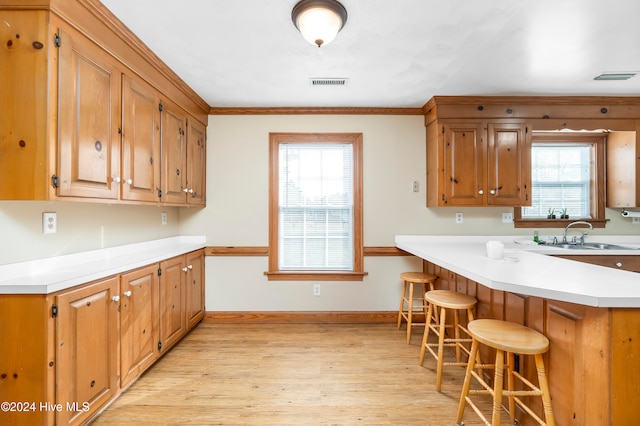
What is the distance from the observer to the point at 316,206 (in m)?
3.34

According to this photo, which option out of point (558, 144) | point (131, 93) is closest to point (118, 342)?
point (131, 93)

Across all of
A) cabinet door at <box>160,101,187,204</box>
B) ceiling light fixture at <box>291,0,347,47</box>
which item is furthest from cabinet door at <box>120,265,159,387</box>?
ceiling light fixture at <box>291,0,347,47</box>

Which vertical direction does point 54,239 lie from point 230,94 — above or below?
below

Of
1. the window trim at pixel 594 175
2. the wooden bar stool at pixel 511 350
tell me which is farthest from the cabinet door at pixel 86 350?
the window trim at pixel 594 175

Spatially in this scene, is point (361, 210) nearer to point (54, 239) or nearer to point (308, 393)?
point (308, 393)

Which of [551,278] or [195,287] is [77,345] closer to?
[195,287]

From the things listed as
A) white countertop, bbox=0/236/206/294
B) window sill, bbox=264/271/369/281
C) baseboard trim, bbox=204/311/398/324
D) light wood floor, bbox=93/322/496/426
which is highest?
white countertop, bbox=0/236/206/294

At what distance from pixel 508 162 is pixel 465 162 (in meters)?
0.44

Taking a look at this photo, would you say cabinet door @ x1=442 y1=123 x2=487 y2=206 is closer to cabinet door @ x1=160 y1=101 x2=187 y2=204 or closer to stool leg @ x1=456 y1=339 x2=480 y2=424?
stool leg @ x1=456 y1=339 x2=480 y2=424

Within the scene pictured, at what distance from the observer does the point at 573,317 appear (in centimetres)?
131

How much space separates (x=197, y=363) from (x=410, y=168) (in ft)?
9.27

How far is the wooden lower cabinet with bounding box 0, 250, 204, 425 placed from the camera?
138 centimetres

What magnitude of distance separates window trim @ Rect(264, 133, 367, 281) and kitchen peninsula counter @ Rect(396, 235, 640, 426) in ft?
4.98

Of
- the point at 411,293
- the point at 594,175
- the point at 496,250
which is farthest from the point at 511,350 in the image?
the point at 594,175
